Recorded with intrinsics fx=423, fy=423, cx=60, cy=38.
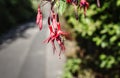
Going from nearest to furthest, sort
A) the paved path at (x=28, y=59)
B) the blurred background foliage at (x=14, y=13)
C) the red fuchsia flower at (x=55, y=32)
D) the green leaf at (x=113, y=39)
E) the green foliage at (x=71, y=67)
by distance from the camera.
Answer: the red fuchsia flower at (x=55, y=32) → the green leaf at (x=113, y=39) → the green foliage at (x=71, y=67) → the paved path at (x=28, y=59) → the blurred background foliage at (x=14, y=13)

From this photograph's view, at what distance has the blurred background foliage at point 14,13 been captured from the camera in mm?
16328

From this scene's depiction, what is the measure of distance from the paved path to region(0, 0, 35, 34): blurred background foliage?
2.19m

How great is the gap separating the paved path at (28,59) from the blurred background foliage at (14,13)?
219cm

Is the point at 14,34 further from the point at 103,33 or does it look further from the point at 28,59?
the point at 103,33

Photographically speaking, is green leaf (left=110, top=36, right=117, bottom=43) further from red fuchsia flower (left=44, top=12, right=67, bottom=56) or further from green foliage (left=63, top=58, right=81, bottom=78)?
red fuchsia flower (left=44, top=12, right=67, bottom=56)

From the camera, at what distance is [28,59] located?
11.1m

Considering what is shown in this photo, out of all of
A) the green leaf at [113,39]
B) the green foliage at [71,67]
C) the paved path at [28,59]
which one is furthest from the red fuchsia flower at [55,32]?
the paved path at [28,59]

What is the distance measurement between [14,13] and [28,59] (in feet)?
24.0

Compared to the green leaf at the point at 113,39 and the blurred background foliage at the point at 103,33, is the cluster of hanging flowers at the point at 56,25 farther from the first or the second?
the green leaf at the point at 113,39

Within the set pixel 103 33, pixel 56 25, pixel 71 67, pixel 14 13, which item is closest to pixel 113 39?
pixel 103 33

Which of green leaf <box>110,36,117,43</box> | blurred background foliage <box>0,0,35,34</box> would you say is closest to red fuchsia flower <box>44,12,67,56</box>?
green leaf <box>110,36,117,43</box>

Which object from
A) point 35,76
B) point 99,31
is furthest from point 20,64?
point 99,31

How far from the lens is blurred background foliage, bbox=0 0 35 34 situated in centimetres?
1633

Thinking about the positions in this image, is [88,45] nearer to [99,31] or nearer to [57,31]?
[99,31]
